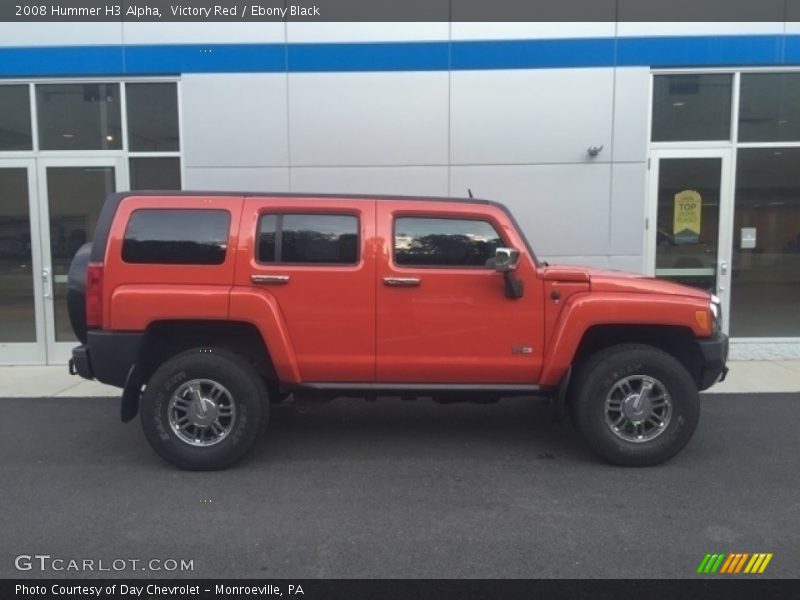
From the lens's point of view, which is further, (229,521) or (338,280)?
(338,280)

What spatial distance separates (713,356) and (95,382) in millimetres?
6687

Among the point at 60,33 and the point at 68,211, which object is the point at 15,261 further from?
the point at 60,33

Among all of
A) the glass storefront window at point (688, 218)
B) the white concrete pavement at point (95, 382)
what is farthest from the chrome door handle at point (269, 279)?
the glass storefront window at point (688, 218)

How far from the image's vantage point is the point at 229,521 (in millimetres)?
3898

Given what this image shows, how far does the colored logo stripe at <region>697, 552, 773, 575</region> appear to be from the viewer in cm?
332

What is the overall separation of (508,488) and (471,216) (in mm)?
1995

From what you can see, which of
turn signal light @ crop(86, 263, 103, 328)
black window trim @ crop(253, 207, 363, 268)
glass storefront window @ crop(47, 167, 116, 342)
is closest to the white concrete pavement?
glass storefront window @ crop(47, 167, 116, 342)

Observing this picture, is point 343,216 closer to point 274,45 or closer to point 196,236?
point 196,236

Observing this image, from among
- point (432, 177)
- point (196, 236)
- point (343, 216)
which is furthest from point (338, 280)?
point (432, 177)

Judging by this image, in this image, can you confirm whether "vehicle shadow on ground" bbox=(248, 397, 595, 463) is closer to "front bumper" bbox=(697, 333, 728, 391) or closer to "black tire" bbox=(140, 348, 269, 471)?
"black tire" bbox=(140, 348, 269, 471)

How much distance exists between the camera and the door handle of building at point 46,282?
28.5ft

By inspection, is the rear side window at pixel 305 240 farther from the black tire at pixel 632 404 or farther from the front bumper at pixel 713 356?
the front bumper at pixel 713 356

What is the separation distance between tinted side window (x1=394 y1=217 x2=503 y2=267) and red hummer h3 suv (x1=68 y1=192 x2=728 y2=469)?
→ 0.4 inches

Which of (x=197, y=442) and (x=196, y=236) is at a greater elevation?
(x=196, y=236)
